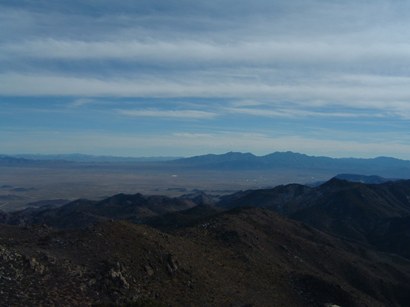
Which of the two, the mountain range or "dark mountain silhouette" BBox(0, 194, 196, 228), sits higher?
the mountain range

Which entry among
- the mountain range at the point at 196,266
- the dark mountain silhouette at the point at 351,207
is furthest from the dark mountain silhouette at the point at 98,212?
the mountain range at the point at 196,266

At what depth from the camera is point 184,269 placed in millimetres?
31750

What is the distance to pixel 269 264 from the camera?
1582 inches

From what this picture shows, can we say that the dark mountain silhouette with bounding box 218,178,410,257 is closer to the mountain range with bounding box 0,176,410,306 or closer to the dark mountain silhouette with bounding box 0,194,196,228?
the dark mountain silhouette with bounding box 0,194,196,228

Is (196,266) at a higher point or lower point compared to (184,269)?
lower

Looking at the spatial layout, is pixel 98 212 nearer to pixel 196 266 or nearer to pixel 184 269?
pixel 196 266

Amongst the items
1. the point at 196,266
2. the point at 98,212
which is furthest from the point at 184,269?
the point at 98,212

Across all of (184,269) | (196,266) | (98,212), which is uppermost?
(184,269)

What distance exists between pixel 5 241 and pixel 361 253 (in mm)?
43903

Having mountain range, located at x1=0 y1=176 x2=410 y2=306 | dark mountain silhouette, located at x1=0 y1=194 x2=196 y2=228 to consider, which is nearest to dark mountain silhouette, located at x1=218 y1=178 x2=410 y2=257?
dark mountain silhouette, located at x1=0 y1=194 x2=196 y2=228

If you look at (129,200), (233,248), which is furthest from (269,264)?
(129,200)

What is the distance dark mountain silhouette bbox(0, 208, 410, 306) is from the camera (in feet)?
81.0

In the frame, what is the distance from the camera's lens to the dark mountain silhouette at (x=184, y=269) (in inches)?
972

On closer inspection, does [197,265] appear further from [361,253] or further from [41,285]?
[361,253]
